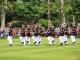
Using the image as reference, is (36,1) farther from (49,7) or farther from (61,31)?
(61,31)

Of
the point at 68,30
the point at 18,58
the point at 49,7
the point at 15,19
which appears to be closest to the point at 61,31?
the point at 68,30

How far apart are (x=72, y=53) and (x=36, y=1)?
43088 millimetres

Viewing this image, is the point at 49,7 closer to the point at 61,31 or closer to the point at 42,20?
the point at 42,20

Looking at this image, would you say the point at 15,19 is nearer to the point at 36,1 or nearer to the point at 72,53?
the point at 36,1

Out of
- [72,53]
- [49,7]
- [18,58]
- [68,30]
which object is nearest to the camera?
[18,58]

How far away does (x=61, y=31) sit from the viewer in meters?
44.5

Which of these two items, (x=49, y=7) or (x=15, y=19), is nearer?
(x=49, y=7)

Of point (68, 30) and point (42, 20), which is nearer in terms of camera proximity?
point (68, 30)

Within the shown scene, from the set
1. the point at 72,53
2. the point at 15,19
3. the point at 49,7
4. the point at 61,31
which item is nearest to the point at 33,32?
the point at 61,31

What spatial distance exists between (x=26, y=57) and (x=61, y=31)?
12.3 meters

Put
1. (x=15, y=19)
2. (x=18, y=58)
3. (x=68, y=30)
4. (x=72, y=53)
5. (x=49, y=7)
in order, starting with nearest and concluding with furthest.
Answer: (x=18, y=58), (x=72, y=53), (x=68, y=30), (x=49, y=7), (x=15, y=19)

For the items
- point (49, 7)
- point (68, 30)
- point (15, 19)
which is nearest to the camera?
point (68, 30)

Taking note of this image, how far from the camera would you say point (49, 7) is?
75625 mm

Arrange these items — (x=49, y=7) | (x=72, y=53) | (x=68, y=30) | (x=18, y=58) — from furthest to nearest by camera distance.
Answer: (x=49, y=7) → (x=68, y=30) → (x=72, y=53) → (x=18, y=58)
